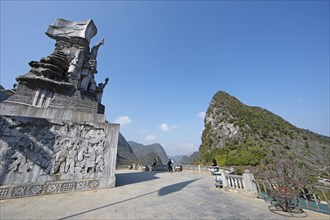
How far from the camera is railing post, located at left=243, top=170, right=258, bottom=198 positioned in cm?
661

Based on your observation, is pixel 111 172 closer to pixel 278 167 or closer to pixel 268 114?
pixel 278 167

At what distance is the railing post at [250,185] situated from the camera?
6.61 m

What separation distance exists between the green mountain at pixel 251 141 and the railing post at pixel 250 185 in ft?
82.6

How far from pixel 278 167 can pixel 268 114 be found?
57214 millimetres

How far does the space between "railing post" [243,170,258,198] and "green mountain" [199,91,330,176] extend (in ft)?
82.6

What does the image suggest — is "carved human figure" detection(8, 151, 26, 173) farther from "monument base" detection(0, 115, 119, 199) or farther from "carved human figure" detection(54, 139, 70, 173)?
"carved human figure" detection(54, 139, 70, 173)

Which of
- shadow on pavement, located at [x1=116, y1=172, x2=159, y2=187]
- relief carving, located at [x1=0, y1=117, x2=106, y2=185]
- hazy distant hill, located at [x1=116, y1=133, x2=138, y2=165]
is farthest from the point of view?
hazy distant hill, located at [x1=116, y1=133, x2=138, y2=165]

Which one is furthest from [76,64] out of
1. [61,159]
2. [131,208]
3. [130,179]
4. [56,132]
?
[131,208]

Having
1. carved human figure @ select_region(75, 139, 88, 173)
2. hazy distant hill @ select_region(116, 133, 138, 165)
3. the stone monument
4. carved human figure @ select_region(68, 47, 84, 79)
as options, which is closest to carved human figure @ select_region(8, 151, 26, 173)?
the stone monument

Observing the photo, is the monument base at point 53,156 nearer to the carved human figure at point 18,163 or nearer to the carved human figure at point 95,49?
the carved human figure at point 18,163

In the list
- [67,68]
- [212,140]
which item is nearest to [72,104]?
[67,68]

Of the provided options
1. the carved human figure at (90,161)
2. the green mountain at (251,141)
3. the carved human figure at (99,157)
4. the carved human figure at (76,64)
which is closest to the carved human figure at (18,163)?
the carved human figure at (90,161)

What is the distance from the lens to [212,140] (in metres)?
45.1

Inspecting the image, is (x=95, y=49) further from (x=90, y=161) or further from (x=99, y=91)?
(x=90, y=161)
